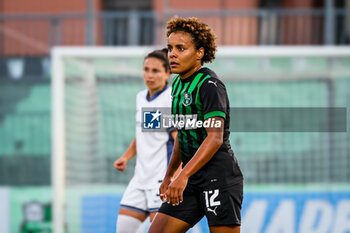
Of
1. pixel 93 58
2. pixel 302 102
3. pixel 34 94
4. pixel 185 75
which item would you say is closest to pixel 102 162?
pixel 93 58

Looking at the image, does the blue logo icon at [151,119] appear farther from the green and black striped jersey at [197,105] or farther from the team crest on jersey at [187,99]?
the team crest on jersey at [187,99]

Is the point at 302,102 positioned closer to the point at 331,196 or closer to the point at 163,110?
the point at 331,196

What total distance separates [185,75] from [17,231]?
514 centimetres

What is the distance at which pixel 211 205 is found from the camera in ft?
11.1

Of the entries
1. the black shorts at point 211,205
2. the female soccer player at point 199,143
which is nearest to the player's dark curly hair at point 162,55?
the female soccer player at point 199,143

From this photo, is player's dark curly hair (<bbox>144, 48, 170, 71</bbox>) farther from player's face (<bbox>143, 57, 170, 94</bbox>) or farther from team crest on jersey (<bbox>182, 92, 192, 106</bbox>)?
team crest on jersey (<bbox>182, 92, 192, 106</bbox>)

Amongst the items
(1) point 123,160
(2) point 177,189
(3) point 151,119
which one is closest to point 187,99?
(2) point 177,189

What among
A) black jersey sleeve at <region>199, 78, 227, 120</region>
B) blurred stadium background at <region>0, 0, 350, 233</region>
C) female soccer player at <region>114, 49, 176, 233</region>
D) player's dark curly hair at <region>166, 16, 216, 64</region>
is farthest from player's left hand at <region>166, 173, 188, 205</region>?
blurred stadium background at <region>0, 0, 350, 233</region>

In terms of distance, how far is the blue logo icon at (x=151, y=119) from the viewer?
178 inches

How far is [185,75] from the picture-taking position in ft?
11.5

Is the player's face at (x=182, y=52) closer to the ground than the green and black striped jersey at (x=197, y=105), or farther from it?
farther from it

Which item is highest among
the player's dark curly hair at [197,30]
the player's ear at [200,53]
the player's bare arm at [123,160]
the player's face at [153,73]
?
the player's dark curly hair at [197,30]

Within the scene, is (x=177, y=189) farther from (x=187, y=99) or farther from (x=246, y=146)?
(x=246, y=146)

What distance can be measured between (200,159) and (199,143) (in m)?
0.21
